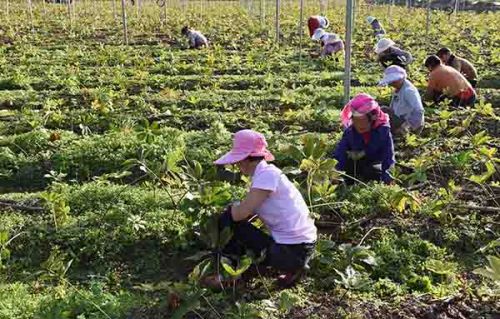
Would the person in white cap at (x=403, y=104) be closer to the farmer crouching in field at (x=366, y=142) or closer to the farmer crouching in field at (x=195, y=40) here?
the farmer crouching in field at (x=366, y=142)

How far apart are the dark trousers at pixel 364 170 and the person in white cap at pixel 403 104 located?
1.39 m

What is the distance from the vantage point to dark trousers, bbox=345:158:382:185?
495 centimetres

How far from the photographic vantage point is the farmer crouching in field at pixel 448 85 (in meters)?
7.12

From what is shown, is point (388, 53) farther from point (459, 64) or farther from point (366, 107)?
point (366, 107)

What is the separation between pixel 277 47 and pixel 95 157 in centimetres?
783

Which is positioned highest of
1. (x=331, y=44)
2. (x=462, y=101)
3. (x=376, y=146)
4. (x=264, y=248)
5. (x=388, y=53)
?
(x=388, y=53)

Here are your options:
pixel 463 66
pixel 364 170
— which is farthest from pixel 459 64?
pixel 364 170

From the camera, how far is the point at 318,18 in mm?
13492

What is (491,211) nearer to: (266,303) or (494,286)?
(494,286)

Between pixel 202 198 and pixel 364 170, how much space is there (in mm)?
1723

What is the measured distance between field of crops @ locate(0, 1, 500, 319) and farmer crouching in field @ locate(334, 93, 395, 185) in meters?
0.18

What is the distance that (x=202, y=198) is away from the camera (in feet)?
12.5

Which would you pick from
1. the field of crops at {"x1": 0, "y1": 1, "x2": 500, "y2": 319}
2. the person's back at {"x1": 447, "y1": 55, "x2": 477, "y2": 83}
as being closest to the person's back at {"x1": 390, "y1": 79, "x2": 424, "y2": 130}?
the field of crops at {"x1": 0, "y1": 1, "x2": 500, "y2": 319}

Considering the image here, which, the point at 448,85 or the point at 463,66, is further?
the point at 463,66
